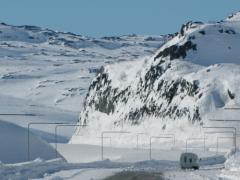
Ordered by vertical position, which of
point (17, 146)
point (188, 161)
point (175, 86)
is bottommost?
point (188, 161)

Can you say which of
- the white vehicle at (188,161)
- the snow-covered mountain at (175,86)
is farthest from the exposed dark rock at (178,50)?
the white vehicle at (188,161)

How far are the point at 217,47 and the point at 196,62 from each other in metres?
4.22

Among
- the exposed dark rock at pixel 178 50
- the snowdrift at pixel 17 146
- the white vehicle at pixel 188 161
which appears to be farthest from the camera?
the exposed dark rock at pixel 178 50

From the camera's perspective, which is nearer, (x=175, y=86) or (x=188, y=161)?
(x=188, y=161)

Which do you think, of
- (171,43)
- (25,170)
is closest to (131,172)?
(25,170)

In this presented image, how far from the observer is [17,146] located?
6494cm

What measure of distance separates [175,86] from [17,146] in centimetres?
5060

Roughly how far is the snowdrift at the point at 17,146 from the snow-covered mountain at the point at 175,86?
3526cm

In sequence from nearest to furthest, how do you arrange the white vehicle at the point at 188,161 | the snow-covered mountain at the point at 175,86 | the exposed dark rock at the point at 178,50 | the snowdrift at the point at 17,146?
the white vehicle at the point at 188,161, the snowdrift at the point at 17,146, the snow-covered mountain at the point at 175,86, the exposed dark rock at the point at 178,50

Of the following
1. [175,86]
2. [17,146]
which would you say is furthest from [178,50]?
[17,146]

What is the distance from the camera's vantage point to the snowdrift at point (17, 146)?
Answer: 6306cm

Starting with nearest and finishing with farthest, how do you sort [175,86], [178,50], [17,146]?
[17,146] → [175,86] → [178,50]

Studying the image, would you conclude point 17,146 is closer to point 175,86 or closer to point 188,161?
point 188,161

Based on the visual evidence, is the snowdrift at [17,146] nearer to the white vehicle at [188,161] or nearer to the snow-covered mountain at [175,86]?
the white vehicle at [188,161]
